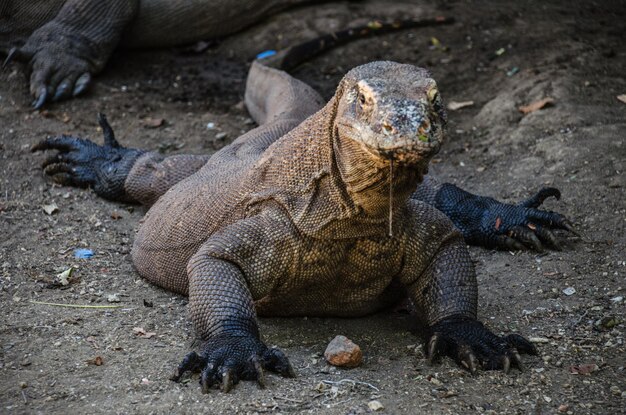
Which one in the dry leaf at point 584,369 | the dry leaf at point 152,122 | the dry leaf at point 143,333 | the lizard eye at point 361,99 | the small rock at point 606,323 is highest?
the lizard eye at point 361,99

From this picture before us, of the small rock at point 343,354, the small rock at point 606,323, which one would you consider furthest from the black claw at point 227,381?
the small rock at point 606,323

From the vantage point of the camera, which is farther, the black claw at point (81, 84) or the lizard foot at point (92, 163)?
the black claw at point (81, 84)

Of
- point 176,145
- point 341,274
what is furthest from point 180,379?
point 176,145

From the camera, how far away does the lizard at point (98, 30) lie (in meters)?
8.55

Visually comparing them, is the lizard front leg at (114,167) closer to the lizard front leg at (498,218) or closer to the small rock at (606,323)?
the lizard front leg at (498,218)

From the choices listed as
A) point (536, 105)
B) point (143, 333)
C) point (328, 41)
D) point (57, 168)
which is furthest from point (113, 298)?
point (328, 41)

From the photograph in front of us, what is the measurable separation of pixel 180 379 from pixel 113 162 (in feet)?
10.5

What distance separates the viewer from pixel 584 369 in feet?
13.8

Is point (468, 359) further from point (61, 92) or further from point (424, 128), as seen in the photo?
point (61, 92)

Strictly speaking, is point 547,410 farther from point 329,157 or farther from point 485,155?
point 485,155

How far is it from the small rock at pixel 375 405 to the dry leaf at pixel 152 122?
4.75 metres

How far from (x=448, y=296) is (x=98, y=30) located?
5649 millimetres

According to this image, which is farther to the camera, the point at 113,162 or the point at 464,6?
the point at 464,6

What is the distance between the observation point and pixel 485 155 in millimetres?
7371
